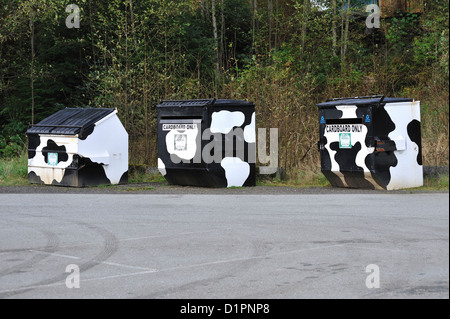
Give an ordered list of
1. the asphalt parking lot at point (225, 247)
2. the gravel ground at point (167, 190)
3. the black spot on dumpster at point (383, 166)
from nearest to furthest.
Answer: the asphalt parking lot at point (225, 247) → the black spot on dumpster at point (383, 166) → the gravel ground at point (167, 190)

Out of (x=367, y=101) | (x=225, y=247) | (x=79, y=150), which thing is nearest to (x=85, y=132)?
(x=79, y=150)

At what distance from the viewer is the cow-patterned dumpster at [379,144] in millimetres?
12609

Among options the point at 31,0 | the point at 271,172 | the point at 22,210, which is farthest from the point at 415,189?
the point at 31,0

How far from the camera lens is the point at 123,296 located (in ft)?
18.4

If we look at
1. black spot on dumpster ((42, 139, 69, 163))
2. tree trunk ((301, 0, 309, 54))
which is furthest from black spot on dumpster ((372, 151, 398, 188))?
tree trunk ((301, 0, 309, 54))

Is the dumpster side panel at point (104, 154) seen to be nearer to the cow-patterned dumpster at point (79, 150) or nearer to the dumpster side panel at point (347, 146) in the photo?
the cow-patterned dumpster at point (79, 150)

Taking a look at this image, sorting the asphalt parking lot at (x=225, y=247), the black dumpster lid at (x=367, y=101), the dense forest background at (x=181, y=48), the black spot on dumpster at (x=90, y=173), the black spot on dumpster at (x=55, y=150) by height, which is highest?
the dense forest background at (x=181, y=48)

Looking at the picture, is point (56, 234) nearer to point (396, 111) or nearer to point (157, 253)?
point (157, 253)

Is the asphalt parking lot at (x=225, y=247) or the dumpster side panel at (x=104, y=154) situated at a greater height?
the dumpster side panel at (x=104, y=154)

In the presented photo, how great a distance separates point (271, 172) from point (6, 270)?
869 cm

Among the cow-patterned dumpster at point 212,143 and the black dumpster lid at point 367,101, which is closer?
the black dumpster lid at point 367,101

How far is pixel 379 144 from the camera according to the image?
12531 millimetres

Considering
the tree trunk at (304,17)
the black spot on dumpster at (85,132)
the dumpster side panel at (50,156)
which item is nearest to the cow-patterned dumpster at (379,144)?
the black spot on dumpster at (85,132)

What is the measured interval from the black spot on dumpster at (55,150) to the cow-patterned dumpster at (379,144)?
5.15m
